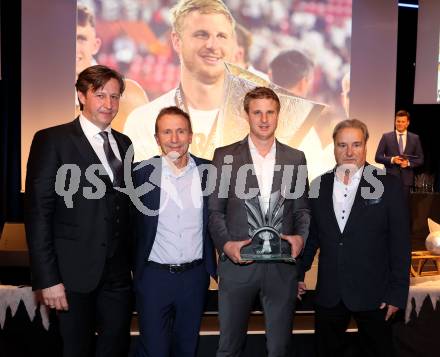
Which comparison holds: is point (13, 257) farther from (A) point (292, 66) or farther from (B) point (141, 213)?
(A) point (292, 66)

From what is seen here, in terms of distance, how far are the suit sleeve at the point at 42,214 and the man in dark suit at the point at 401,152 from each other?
5.63 meters

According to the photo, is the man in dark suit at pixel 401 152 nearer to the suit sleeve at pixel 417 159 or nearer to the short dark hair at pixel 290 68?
the suit sleeve at pixel 417 159

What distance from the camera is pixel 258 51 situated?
6598 millimetres

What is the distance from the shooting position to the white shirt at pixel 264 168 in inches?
97.9

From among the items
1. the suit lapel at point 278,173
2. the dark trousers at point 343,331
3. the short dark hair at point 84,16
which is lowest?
the dark trousers at point 343,331

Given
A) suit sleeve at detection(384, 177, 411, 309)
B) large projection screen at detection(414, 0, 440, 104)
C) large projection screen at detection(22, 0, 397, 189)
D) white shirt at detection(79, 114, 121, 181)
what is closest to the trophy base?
suit sleeve at detection(384, 177, 411, 309)

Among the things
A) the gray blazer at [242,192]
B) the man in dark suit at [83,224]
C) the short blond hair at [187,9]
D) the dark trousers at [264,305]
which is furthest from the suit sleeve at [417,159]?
the man in dark suit at [83,224]

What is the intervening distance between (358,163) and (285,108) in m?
4.31

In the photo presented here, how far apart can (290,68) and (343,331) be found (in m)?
4.64

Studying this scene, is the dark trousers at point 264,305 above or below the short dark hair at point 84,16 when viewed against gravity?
below

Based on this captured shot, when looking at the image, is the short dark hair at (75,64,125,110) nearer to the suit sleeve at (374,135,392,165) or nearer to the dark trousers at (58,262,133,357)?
the dark trousers at (58,262,133,357)

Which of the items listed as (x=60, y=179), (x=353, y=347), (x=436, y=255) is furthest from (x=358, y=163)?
(x=436, y=255)

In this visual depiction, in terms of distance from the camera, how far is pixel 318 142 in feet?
22.8

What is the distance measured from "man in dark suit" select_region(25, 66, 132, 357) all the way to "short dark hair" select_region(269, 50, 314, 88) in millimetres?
4491
